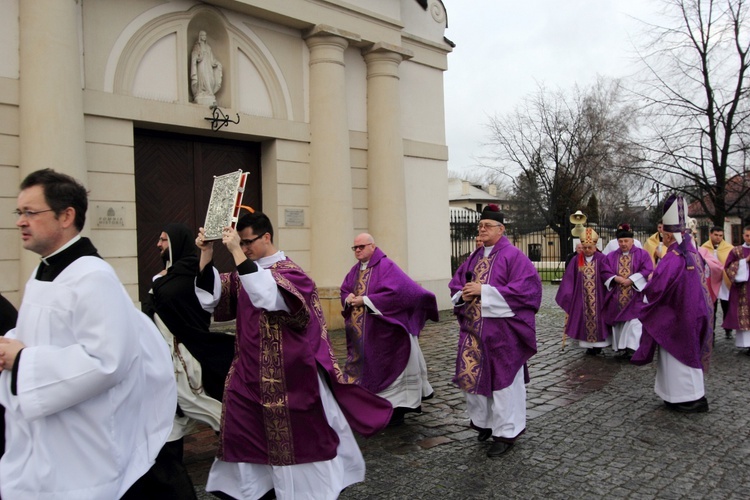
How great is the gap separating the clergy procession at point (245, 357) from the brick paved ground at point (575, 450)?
27 cm

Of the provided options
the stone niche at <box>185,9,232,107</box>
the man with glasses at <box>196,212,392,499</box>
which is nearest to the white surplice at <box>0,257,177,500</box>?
the man with glasses at <box>196,212,392,499</box>

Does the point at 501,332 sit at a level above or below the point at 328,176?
below

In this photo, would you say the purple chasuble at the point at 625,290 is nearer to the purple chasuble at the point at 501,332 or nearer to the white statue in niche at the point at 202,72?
the purple chasuble at the point at 501,332

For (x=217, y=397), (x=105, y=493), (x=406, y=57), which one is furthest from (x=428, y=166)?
(x=105, y=493)

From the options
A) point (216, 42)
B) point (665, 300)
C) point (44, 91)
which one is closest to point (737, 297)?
point (665, 300)

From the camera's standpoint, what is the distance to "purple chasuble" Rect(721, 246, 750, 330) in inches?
365

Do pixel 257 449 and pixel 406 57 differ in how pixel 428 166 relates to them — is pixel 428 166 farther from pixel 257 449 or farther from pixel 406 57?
pixel 257 449

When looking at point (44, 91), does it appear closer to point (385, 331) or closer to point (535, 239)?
point (385, 331)

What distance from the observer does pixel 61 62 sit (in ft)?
25.2

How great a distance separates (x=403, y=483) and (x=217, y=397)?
5.01 ft

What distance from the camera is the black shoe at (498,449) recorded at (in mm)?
4805

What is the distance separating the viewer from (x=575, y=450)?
491cm

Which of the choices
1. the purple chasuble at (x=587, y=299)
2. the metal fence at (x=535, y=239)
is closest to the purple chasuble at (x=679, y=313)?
the purple chasuble at (x=587, y=299)

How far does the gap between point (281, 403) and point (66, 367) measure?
1.50 m
